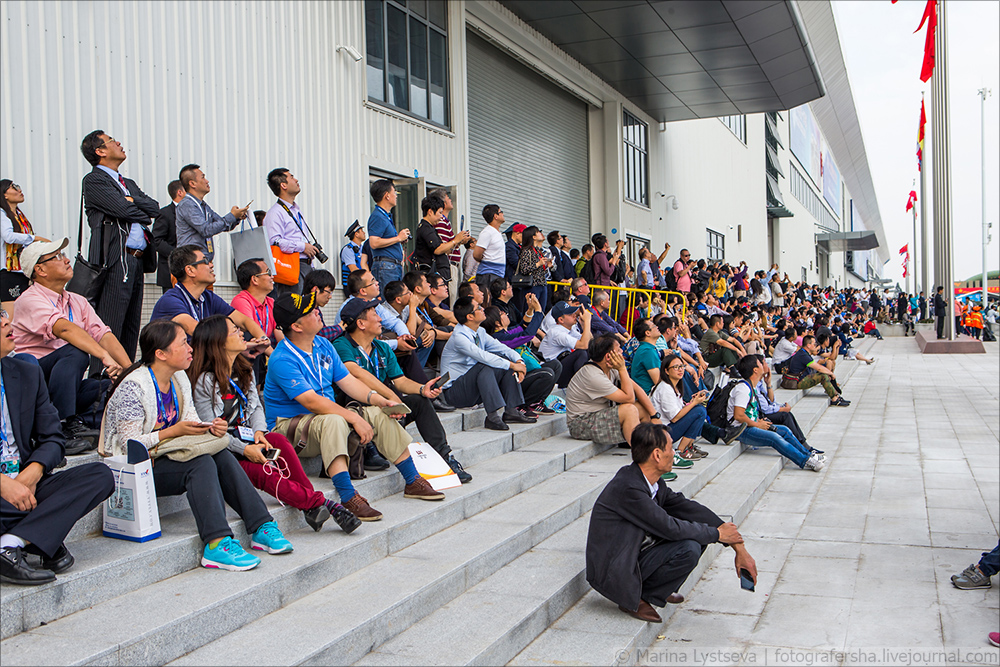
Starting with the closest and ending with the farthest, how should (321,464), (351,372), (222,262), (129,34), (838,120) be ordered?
(321,464) → (351,372) → (129,34) → (222,262) → (838,120)

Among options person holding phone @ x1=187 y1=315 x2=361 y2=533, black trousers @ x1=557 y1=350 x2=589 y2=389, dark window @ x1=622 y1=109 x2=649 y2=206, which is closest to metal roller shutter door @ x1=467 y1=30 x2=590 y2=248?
dark window @ x1=622 y1=109 x2=649 y2=206

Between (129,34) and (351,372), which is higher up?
(129,34)

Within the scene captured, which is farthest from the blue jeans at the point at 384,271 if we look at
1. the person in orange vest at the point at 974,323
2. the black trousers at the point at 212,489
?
the person in orange vest at the point at 974,323

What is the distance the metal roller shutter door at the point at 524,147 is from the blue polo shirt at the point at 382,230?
424 cm

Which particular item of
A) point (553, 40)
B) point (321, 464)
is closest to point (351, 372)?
point (321, 464)

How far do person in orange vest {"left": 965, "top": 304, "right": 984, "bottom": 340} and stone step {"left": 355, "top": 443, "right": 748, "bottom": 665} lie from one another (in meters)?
30.1

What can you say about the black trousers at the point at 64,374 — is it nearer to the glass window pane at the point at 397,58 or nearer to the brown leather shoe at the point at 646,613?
the brown leather shoe at the point at 646,613

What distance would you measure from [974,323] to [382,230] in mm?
29070

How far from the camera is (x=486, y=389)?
272 inches

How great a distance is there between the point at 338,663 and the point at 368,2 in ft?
28.4

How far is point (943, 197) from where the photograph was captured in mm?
22531

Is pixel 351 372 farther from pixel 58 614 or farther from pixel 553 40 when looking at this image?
pixel 553 40

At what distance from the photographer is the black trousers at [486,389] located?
6914mm

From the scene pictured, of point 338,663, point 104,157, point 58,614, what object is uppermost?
point 104,157
